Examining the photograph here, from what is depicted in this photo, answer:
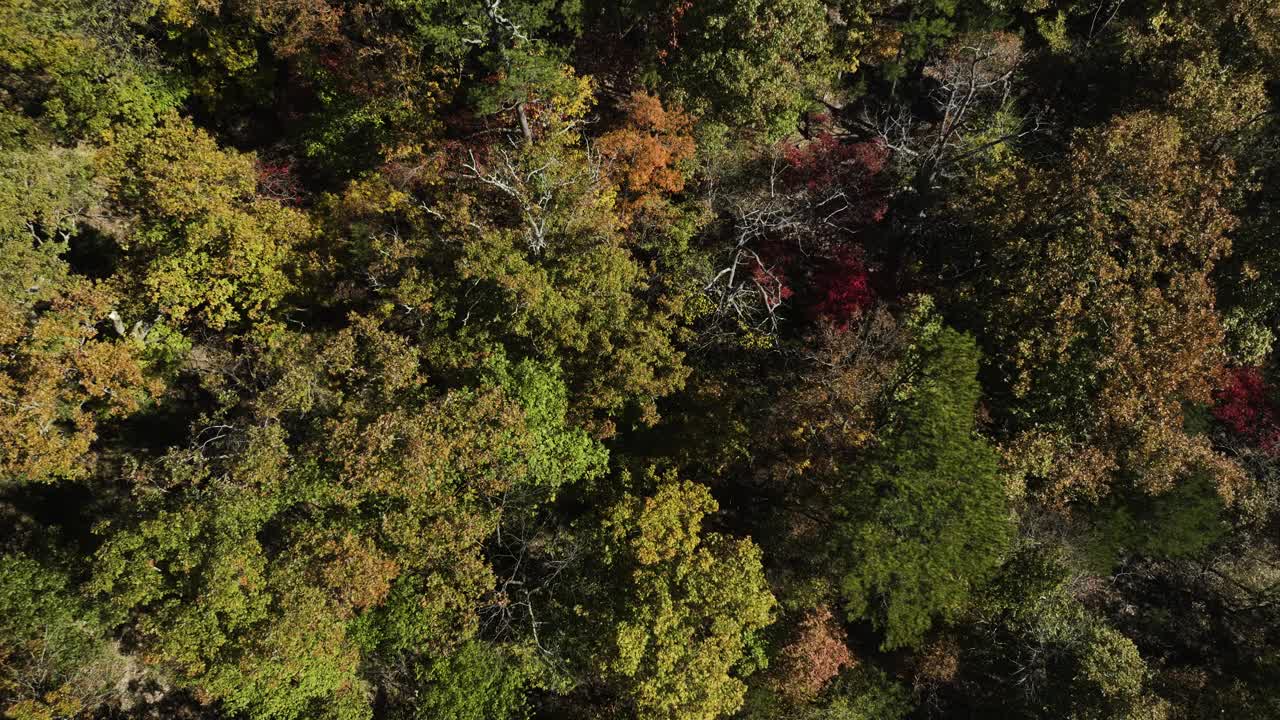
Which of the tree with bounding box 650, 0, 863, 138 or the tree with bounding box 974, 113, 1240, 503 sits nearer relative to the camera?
the tree with bounding box 974, 113, 1240, 503

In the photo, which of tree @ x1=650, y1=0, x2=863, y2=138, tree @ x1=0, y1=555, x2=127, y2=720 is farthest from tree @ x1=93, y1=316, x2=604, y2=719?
tree @ x1=650, y1=0, x2=863, y2=138

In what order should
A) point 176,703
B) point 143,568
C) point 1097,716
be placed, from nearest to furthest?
1. point 143,568
2. point 1097,716
3. point 176,703

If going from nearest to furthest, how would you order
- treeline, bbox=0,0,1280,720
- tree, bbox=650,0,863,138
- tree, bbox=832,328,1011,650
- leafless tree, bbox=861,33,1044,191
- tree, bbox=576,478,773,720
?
tree, bbox=576,478,773,720 → tree, bbox=832,328,1011,650 → treeline, bbox=0,0,1280,720 → tree, bbox=650,0,863,138 → leafless tree, bbox=861,33,1044,191

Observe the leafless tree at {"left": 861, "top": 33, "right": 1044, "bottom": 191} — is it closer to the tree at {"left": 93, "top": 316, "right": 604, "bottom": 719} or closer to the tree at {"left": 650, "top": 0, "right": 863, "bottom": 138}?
the tree at {"left": 650, "top": 0, "right": 863, "bottom": 138}

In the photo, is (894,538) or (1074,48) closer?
(894,538)

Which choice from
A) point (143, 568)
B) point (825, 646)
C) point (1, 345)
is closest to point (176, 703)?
point (143, 568)

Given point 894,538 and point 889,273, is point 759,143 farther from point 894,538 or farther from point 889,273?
point 894,538

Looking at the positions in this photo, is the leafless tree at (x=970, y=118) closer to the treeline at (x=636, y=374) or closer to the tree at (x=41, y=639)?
the treeline at (x=636, y=374)

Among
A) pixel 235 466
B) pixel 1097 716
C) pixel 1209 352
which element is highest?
pixel 1209 352
